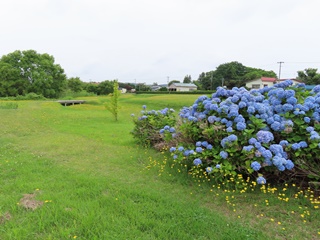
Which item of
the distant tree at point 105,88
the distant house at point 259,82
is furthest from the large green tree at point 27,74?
the distant house at point 259,82

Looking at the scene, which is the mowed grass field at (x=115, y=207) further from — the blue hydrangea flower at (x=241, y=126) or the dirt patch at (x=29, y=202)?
the blue hydrangea flower at (x=241, y=126)

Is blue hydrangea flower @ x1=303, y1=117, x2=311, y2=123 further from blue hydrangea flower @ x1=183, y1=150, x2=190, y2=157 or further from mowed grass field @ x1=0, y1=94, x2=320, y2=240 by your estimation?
blue hydrangea flower @ x1=183, y1=150, x2=190, y2=157

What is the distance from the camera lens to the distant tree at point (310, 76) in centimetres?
3312

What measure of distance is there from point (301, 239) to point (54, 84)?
133 feet

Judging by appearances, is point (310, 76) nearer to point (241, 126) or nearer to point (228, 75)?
point (228, 75)

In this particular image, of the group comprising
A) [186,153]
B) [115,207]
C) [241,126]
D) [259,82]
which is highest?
[259,82]

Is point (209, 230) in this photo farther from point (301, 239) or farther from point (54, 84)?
point (54, 84)

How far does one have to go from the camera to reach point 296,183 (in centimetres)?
314

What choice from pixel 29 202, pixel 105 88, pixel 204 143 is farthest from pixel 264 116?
pixel 105 88

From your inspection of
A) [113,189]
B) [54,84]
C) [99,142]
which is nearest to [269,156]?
[113,189]

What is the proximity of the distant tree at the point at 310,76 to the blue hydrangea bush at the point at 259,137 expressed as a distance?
36486mm

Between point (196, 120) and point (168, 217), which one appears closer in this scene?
point (168, 217)

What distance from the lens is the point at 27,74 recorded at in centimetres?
3559

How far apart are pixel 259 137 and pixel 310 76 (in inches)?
1533
